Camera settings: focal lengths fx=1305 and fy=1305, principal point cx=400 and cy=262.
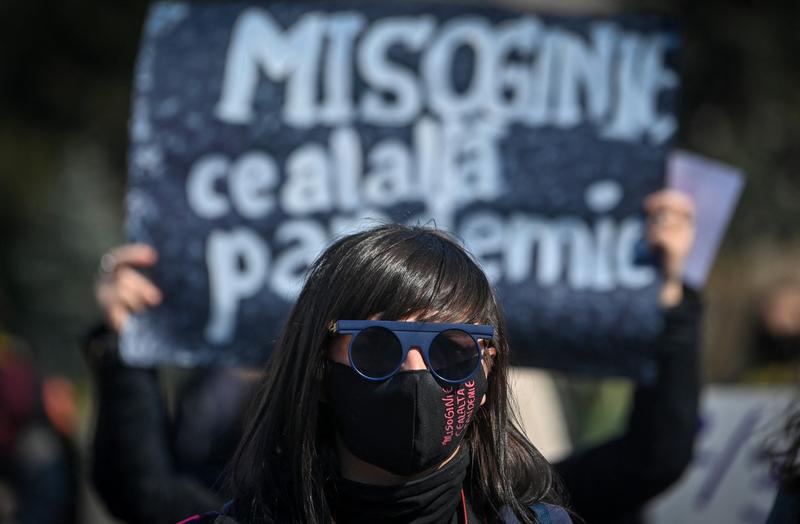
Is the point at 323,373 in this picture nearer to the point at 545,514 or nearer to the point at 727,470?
the point at 545,514

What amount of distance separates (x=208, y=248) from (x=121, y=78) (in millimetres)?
9380

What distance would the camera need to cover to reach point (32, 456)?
15.6ft

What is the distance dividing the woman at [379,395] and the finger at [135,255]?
3.83 ft

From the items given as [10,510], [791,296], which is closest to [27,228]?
[10,510]

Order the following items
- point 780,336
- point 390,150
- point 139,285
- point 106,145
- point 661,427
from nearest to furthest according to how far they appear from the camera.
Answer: point 661,427 < point 139,285 < point 390,150 < point 780,336 < point 106,145

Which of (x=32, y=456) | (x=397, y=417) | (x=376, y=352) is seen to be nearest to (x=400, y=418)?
(x=397, y=417)

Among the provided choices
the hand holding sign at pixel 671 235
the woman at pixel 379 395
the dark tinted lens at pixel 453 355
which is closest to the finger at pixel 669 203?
the hand holding sign at pixel 671 235

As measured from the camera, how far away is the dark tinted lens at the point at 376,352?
7.21 feet

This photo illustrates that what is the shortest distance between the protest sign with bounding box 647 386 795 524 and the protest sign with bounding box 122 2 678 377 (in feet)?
2.33

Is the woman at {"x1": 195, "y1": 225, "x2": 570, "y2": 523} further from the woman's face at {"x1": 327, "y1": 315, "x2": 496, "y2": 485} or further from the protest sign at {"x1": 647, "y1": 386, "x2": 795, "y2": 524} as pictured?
the protest sign at {"x1": 647, "y1": 386, "x2": 795, "y2": 524}

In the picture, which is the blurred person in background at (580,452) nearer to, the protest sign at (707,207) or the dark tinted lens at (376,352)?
the protest sign at (707,207)

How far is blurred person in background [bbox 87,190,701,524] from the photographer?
308cm

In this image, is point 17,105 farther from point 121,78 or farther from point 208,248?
point 208,248

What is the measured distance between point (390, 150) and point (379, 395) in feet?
4.56
